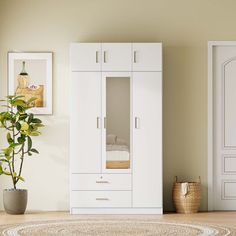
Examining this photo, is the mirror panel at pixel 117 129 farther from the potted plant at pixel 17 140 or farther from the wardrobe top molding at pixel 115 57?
→ the potted plant at pixel 17 140


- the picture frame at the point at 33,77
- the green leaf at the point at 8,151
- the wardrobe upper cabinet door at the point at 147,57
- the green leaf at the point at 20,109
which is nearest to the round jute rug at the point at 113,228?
the green leaf at the point at 8,151

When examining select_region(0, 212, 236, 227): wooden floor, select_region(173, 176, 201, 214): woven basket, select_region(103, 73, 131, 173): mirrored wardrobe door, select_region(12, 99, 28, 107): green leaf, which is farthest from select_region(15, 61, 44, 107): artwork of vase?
select_region(173, 176, 201, 214): woven basket

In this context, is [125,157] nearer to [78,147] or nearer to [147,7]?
[78,147]

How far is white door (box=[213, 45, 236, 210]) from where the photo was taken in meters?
8.34

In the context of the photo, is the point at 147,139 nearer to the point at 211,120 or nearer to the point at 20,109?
the point at 211,120

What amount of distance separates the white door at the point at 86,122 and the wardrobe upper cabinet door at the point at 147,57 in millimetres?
445

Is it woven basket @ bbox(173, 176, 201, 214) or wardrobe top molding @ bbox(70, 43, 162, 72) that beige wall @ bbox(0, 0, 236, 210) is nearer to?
woven basket @ bbox(173, 176, 201, 214)

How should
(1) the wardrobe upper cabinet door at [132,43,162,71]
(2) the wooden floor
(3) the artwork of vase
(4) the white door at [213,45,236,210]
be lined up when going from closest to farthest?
(2) the wooden floor → (1) the wardrobe upper cabinet door at [132,43,162,71] → (3) the artwork of vase → (4) the white door at [213,45,236,210]

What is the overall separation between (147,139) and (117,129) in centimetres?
35

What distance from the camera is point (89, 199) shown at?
7.95 m

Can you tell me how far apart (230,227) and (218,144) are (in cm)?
167

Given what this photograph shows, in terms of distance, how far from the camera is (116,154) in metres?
7.96

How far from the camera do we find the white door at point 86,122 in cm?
795

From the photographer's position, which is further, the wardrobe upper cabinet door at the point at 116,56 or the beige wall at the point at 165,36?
the beige wall at the point at 165,36
